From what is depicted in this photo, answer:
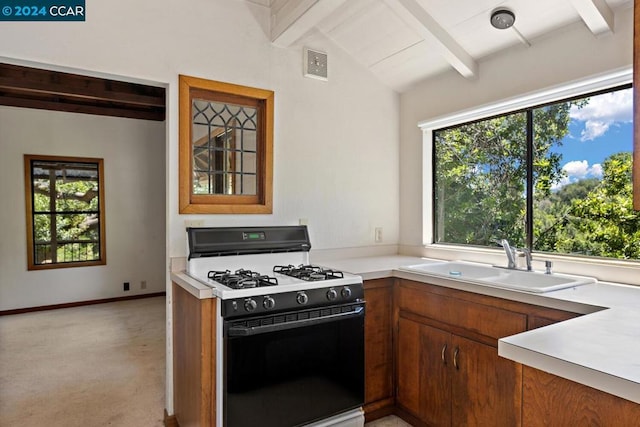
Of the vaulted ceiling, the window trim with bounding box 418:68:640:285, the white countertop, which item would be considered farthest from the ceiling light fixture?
the white countertop

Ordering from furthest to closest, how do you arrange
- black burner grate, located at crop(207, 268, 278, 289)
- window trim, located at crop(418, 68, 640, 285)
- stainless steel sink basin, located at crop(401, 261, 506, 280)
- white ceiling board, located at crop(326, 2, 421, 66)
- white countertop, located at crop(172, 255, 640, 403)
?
white ceiling board, located at crop(326, 2, 421, 66) < stainless steel sink basin, located at crop(401, 261, 506, 280) < window trim, located at crop(418, 68, 640, 285) < black burner grate, located at crop(207, 268, 278, 289) < white countertop, located at crop(172, 255, 640, 403)

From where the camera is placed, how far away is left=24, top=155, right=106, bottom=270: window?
16.6 ft

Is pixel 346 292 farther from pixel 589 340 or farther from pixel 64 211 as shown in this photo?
pixel 64 211

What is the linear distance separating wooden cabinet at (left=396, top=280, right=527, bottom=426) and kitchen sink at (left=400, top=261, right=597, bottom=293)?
9cm

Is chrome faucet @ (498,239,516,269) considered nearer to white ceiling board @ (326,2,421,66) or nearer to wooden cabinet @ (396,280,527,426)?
wooden cabinet @ (396,280,527,426)

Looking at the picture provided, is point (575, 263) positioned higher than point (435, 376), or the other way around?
point (575, 263)

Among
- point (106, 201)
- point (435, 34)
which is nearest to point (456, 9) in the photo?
point (435, 34)

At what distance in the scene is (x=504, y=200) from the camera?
262cm

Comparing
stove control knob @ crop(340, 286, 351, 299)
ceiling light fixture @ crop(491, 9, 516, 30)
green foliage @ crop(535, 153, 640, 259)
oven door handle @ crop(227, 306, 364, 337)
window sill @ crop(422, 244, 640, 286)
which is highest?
ceiling light fixture @ crop(491, 9, 516, 30)

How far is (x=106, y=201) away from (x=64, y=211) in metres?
0.52

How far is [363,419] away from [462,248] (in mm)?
1338

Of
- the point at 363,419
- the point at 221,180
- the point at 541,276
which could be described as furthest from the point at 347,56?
the point at 363,419

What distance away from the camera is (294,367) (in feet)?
6.32

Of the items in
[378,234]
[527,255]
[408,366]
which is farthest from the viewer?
[378,234]
